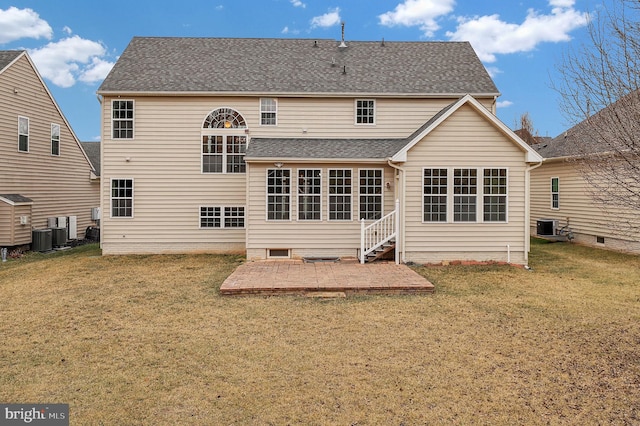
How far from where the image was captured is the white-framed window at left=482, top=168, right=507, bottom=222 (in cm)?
1231

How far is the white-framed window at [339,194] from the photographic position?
43.2 feet

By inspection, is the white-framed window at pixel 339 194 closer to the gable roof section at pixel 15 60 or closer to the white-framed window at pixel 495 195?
the white-framed window at pixel 495 195

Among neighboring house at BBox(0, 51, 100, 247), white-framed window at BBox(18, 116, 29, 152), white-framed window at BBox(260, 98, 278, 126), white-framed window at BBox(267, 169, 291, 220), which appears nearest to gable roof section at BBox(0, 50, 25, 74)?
neighboring house at BBox(0, 51, 100, 247)

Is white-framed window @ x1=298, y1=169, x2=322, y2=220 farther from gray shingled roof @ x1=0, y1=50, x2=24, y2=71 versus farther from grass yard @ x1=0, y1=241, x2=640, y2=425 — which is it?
gray shingled roof @ x1=0, y1=50, x2=24, y2=71

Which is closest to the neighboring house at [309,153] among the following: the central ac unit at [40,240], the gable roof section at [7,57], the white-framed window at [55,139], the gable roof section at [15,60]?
the central ac unit at [40,240]

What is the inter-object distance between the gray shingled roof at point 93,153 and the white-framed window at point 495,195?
20289mm

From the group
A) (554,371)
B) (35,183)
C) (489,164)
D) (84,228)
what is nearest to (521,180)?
(489,164)

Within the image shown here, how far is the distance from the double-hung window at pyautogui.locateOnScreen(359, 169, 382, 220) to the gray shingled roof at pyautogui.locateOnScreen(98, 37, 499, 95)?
3.59 m

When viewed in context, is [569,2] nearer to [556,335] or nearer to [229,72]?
[556,335]

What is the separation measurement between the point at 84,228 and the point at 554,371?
875 inches

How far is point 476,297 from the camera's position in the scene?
28.6ft

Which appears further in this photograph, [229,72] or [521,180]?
[229,72]

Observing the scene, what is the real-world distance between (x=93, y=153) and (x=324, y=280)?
23.0 metres

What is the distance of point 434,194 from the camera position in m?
12.3
